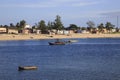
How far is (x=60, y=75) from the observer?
49656mm

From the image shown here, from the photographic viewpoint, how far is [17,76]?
164 ft

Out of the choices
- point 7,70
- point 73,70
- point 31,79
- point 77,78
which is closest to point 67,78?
point 77,78

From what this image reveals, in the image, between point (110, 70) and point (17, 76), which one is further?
point (110, 70)

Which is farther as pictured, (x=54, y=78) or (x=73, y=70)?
(x=73, y=70)

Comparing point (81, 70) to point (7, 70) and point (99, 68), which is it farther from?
point (7, 70)

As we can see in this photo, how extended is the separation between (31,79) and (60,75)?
4.23 m

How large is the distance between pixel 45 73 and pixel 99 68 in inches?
333

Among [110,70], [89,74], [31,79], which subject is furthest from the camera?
[110,70]

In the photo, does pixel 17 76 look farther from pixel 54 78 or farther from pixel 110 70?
pixel 110 70

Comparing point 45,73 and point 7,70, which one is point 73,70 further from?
point 7,70

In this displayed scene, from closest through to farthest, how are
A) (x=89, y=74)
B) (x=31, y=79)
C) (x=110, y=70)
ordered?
(x=31, y=79) < (x=89, y=74) < (x=110, y=70)

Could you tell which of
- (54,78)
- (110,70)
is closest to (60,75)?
(54,78)

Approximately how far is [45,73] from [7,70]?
6979mm

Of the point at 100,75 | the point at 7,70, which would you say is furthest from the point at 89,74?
the point at 7,70
